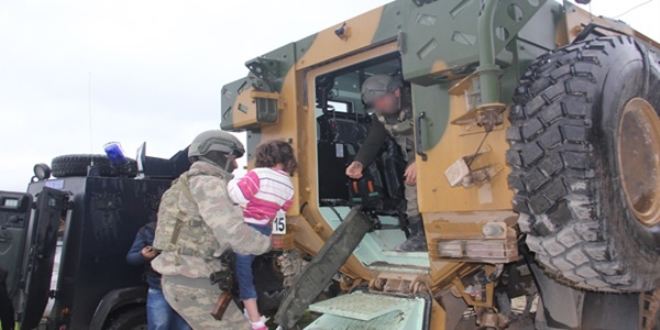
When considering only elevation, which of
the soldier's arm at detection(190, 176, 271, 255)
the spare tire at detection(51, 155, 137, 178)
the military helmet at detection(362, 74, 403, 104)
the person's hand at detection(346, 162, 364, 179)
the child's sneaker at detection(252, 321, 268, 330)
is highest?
the military helmet at detection(362, 74, 403, 104)

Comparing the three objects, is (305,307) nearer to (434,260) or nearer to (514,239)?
(434,260)

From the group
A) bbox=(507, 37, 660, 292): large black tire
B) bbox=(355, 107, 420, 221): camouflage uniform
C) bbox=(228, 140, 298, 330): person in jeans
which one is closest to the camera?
bbox=(507, 37, 660, 292): large black tire

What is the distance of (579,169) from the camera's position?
2.62 metres

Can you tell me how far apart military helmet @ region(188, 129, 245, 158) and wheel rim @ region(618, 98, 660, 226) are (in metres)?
2.36

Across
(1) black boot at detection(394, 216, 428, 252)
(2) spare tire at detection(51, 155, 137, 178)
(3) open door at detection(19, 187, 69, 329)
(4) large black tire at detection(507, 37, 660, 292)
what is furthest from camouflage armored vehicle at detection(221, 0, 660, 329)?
(3) open door at detection(19, 187, 69, 329)

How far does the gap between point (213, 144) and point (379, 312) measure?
1.51m

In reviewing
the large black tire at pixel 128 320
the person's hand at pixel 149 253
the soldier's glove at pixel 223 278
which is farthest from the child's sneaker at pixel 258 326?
the large black tire at pixel 128 320

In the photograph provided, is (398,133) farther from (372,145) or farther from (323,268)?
(323,268)

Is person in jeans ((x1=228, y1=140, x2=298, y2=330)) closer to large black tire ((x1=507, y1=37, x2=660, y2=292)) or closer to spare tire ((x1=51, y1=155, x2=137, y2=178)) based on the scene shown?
large black tire ((x1=507, y1=37, x2=660, y2=292))

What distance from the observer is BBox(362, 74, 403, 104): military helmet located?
14.5 feet

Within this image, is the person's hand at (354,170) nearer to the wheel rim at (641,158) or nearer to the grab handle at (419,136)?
the grab handle at (419,136)

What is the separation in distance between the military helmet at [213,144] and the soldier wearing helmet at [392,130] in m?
1.01

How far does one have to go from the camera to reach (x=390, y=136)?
4.63 meters

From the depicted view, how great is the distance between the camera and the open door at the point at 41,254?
439cm
